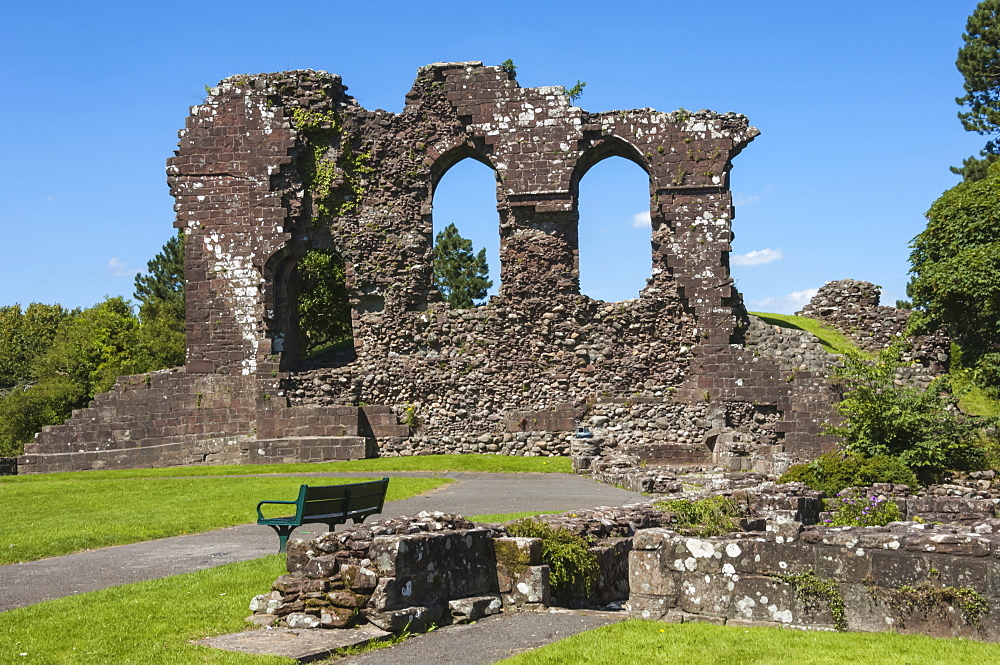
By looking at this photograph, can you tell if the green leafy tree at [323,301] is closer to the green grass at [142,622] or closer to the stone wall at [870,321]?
the stone wall at [870,321]

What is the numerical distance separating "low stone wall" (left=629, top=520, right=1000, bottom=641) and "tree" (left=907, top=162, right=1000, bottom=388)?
1951cm

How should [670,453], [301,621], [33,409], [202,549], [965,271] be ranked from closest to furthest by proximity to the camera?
[301,621] → [202,549] → [670,453] → [965,271] → [33,409]

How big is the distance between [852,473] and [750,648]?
29.9 ft

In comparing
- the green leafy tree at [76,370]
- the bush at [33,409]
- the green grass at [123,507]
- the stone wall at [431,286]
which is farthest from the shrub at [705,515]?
the bush at [33,409]

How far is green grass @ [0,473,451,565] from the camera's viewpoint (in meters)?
13.9

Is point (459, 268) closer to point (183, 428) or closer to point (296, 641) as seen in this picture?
point (183, 428)

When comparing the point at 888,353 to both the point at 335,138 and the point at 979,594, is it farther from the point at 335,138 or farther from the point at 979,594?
the point at 335,138

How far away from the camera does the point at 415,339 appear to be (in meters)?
29.2

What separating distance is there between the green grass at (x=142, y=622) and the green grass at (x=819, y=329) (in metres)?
20.5

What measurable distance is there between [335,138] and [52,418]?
2191 cm

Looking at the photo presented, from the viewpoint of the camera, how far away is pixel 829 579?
8133 millimetres

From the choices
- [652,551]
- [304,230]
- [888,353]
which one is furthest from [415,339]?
[652,551]

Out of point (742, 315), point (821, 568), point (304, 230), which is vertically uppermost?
point (304, 230)

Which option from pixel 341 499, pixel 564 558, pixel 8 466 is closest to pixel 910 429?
pixel 564 558
